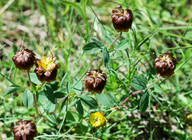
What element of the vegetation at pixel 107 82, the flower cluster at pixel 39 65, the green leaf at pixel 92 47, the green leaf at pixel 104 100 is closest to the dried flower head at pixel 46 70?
the flower cluster at pixel 39 65

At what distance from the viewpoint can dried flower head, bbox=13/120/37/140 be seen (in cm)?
141

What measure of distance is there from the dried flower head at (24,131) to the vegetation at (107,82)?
116 mm

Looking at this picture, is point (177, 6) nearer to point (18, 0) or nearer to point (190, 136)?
point (190, 136)

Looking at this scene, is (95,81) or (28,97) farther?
(28,97)

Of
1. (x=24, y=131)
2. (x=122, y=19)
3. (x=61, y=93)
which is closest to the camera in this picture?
(x=24, y=131)

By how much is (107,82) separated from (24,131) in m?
0.82

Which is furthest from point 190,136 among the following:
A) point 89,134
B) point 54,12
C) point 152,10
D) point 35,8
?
point 35,8

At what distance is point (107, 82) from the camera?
79.0 inches

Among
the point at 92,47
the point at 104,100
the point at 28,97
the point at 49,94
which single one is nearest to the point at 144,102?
the point at 104,100

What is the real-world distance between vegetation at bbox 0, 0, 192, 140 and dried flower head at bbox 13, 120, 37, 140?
0.38 feet

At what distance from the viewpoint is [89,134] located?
1.95m

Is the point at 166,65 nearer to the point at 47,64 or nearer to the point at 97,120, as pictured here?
the point at 97,120

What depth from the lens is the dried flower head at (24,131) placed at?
55.7 inches

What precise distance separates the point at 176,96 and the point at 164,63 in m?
0.84
